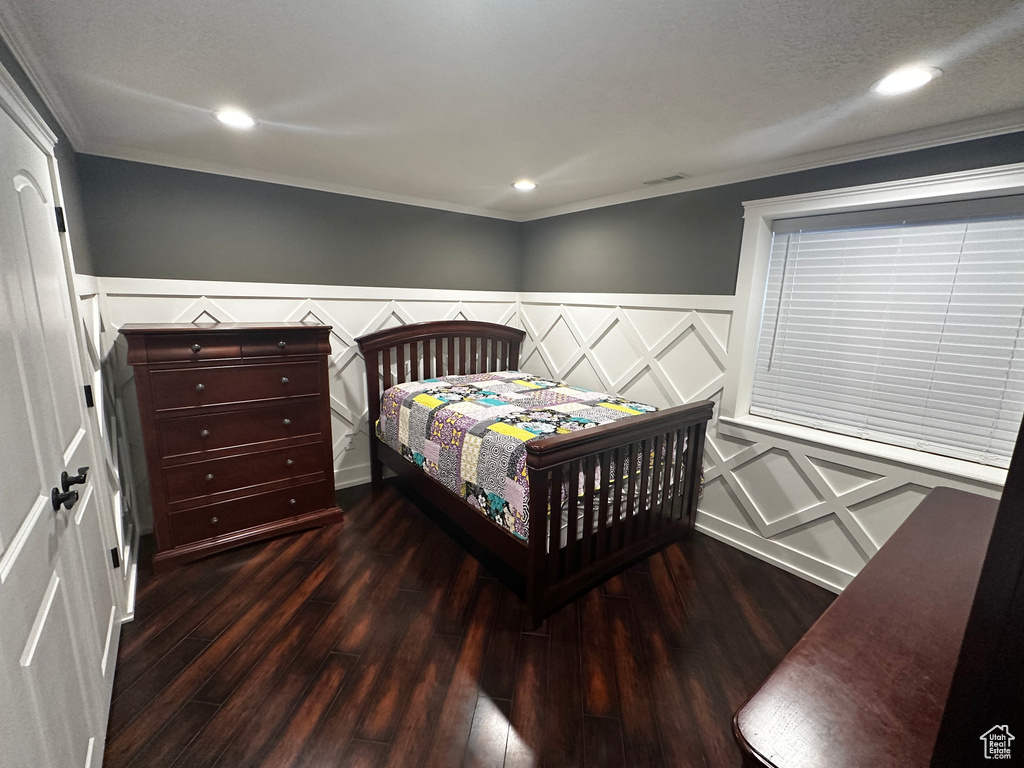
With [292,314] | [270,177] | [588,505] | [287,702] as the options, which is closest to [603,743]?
[588,505]

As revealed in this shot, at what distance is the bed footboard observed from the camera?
6.32 feet

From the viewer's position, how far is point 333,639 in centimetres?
190

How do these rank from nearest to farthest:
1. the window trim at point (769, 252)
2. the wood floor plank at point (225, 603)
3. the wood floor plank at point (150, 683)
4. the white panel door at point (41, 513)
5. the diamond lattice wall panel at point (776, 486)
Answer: the white panel door at point (41, 513), the wood floor plank at point (150, 683), the wood floor plank at point (225, 603), the window trim at point (769, 252), the diamond lattice wall panel at point (776, 486)

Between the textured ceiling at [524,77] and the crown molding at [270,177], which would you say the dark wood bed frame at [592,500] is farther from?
the textured ceiling at [524,77]

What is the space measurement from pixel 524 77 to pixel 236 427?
227 cm

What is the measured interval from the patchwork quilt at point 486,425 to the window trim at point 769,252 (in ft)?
1.97

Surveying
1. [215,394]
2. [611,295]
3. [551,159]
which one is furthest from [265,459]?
[611,295]

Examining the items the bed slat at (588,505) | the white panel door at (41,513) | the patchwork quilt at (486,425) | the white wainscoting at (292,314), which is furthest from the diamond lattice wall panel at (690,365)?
the white panel door at (41,513)

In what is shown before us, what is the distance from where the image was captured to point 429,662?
1.80 metres

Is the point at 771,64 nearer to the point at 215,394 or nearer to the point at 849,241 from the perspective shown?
the point at 849,241

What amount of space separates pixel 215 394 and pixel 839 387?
3461 mm

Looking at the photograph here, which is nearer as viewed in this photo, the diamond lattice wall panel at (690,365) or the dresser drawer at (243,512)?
the dresser drawer at (243,512)

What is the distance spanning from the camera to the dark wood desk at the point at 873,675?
705mm

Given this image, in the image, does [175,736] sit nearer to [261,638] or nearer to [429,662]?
[261,638]
